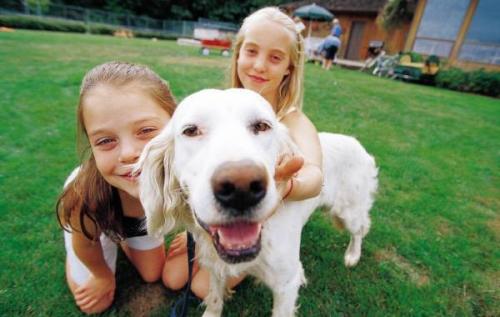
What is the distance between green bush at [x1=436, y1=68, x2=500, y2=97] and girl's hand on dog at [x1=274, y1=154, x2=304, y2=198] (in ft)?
59.6

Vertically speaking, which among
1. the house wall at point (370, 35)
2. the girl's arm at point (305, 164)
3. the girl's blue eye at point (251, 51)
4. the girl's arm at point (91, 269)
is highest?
the house wall at point (370, 35)

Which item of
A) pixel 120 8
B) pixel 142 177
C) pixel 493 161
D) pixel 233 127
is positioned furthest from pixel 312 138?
pixel 120 8

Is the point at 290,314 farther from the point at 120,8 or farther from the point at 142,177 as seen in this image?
the point at 120,8

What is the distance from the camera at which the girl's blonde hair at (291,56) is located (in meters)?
2.43

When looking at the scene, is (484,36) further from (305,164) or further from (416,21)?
(305,164)

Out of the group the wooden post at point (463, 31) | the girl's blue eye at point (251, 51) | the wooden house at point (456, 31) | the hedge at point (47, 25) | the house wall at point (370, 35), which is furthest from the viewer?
the hedge at point (47, 25)

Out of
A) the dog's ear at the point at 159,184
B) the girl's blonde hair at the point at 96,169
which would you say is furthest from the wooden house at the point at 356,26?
the dog's ear at the point at 159,184

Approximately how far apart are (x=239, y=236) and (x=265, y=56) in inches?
62.7

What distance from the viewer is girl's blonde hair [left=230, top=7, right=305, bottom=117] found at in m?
2.43

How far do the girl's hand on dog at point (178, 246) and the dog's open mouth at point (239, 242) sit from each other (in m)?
1.66

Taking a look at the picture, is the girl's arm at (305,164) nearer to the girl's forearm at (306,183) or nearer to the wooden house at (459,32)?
the girl's forearm at (306,183)

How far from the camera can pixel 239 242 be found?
1.39m

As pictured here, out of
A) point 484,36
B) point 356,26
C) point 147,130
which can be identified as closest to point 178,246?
point 147,130

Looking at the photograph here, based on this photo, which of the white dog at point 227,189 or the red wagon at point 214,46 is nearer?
the white dog at point 227,189
